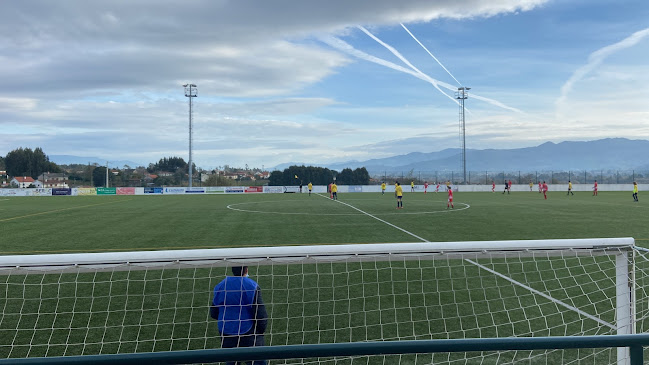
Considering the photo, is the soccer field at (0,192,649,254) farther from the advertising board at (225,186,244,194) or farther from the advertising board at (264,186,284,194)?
the advertising board at (264,186,284,194)

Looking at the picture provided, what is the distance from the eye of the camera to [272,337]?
580 centimetres

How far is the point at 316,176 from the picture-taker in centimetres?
7419

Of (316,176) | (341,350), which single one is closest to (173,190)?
(316,176)

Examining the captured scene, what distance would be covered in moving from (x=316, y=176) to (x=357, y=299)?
6698 centimetres

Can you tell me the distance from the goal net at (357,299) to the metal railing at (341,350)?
2234 mm

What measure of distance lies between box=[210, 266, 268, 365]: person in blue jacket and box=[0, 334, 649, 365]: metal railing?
2.68 meters

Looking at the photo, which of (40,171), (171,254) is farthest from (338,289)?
(40,171)

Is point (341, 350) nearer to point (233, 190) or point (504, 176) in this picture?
point (233, 190)

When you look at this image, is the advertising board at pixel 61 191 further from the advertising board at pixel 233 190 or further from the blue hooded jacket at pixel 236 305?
the blue hooded jacket at pixel 236 305

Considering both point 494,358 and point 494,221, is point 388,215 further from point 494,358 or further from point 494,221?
point 494,358

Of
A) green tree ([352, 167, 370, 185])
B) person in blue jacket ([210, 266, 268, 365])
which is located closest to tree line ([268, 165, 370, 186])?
green tree ([352, 167, 370, 185])

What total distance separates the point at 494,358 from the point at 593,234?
11802 millimetres

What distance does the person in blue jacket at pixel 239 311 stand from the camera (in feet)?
14.5

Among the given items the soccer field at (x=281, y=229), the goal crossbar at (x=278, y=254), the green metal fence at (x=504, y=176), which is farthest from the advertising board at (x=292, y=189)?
the goal crossbar at (x=278, y=254)
